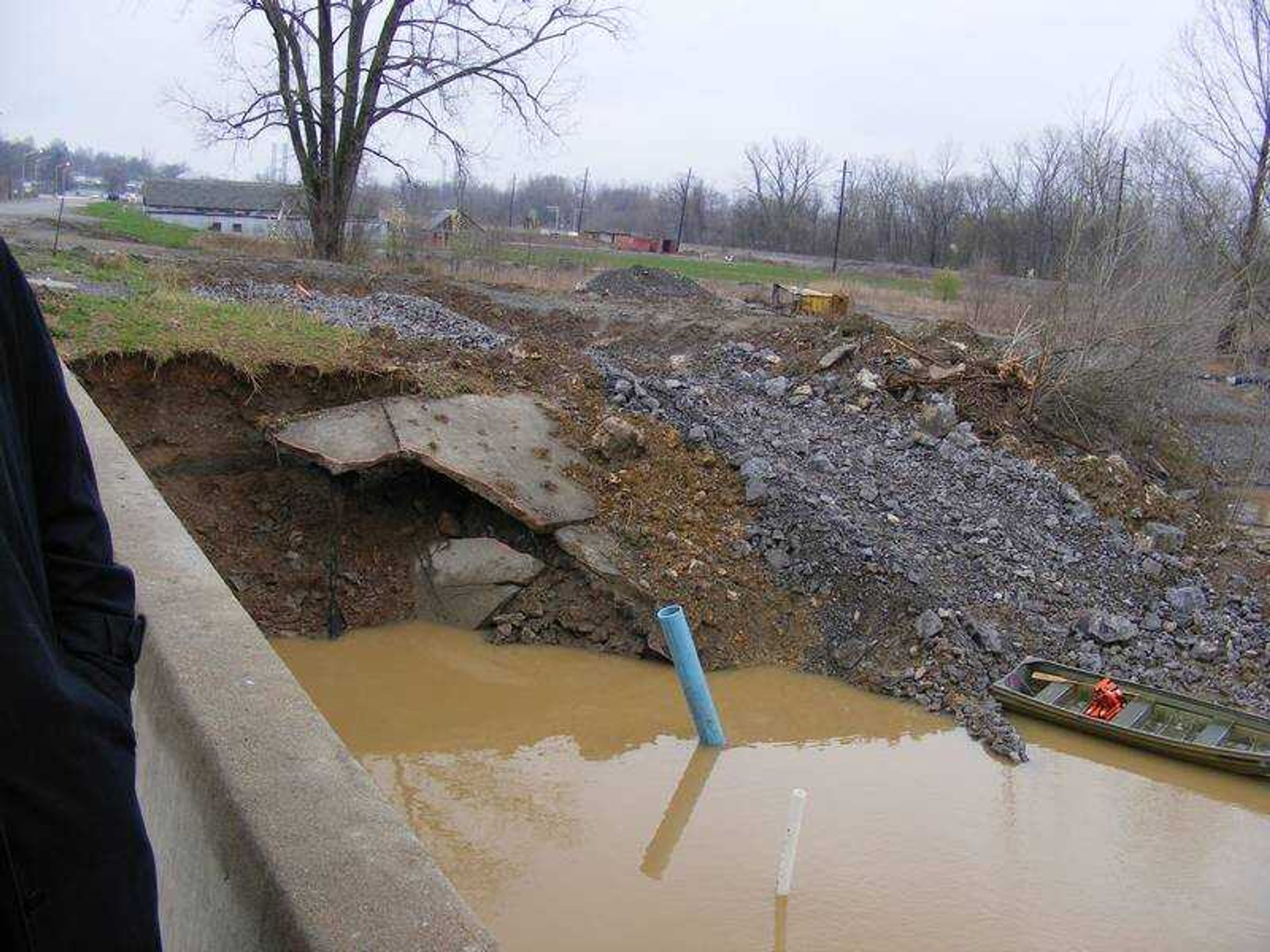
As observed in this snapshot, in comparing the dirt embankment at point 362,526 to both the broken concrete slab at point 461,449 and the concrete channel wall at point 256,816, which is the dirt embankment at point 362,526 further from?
the concrete channel wall at point 256,816

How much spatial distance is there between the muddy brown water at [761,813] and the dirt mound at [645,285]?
14298 millimetres

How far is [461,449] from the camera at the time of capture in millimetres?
9953

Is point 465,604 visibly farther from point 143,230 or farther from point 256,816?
point 143,230

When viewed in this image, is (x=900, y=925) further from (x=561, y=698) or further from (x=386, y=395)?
(x=386, y=395)

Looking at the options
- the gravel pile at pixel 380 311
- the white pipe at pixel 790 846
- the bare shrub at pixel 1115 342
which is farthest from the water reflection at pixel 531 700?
the bare shrub at pixel 1115 342

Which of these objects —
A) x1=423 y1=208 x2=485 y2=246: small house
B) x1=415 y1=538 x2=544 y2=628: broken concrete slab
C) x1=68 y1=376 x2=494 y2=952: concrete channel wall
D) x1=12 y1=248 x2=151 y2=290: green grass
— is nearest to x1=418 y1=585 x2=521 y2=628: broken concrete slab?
x1=415 y1=538 x2=544 y2=628: broken concrete slab

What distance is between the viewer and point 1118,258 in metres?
14.4

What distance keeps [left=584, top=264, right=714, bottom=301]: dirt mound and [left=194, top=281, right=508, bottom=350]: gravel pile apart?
7436mm

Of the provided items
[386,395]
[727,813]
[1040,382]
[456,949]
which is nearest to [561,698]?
[727,813]

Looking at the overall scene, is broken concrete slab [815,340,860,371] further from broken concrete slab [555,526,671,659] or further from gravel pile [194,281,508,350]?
broken concrete slab [555,526,671,659]

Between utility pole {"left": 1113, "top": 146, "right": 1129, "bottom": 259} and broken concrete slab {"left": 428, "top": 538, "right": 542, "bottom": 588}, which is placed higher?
utility pole {"left": 1113, "top": 146, "right": 1129, "bottom": 259}

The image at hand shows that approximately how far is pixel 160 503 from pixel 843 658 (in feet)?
18.8

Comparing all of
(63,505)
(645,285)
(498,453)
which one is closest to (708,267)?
(645,285)

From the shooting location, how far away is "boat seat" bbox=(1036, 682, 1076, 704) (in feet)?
28.7
